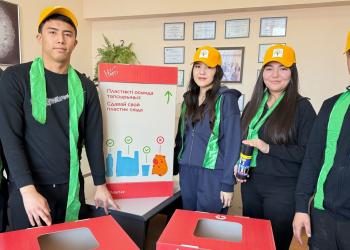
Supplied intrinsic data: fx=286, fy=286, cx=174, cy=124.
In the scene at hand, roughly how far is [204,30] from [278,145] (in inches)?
125

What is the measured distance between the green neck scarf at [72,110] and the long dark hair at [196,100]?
0.60 meters

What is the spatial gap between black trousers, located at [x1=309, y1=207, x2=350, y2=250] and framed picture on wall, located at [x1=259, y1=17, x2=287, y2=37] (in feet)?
10.6

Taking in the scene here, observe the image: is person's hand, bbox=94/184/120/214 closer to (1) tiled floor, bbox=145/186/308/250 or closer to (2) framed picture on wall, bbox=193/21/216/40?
(1) tiled floor, bbox=145/186/308/250

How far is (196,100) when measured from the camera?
1653mm

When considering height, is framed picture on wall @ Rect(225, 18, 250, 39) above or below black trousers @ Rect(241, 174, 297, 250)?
above

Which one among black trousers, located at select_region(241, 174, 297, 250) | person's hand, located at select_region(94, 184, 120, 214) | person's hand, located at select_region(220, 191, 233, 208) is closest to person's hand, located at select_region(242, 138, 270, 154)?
black trousers, located at select_region(241, 174, 297, 250)

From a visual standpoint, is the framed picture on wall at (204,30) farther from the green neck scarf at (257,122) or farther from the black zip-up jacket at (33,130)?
the black zip-up jacket at (33,130)

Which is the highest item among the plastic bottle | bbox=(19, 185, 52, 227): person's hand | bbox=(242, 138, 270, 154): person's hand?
bbox=(242, 138, 270, 154): person's hand

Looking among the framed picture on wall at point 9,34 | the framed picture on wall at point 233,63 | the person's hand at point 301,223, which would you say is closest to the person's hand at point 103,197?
the person's hand at point 301,223

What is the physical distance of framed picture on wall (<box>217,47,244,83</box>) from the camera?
407cm

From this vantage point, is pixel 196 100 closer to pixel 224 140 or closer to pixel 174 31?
pixel 224 140

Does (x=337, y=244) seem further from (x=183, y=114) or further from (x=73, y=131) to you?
(x=73, y=131)

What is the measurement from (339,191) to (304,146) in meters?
0.35

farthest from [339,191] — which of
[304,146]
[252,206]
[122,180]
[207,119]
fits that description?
[122,180]
